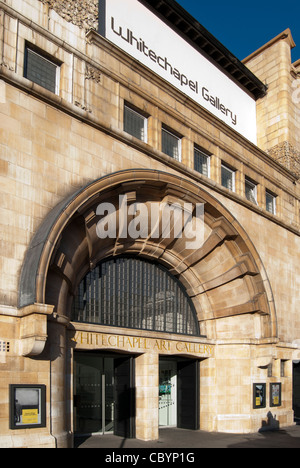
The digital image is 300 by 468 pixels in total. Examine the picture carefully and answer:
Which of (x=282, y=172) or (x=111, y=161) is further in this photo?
(x=282, y=172)

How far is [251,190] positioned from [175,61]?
7046mm

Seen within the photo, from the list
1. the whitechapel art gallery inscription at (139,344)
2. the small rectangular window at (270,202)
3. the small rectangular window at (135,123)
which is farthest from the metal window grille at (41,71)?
the small rectangular window at (270,202)

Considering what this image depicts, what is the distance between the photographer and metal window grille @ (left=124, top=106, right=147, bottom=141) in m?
18.1

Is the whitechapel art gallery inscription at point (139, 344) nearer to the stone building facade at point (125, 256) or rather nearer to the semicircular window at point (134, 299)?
the stone building facade at point (125, 256)

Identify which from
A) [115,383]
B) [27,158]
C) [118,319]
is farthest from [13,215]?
[115,383]

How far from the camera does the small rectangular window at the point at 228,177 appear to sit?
73.6 feet

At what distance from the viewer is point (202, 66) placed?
24.2 meters

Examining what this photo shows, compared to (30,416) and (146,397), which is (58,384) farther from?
(146,397)

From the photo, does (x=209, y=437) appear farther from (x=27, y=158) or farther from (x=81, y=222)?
(x=27, y=158)

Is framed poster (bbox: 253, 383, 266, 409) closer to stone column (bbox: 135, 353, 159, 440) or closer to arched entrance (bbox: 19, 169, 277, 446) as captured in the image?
arched entrance (bbox: 19, 169, 277, 446)

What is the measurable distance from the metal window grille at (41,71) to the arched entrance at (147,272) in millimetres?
3524

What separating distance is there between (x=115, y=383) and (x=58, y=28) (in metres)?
12.3
